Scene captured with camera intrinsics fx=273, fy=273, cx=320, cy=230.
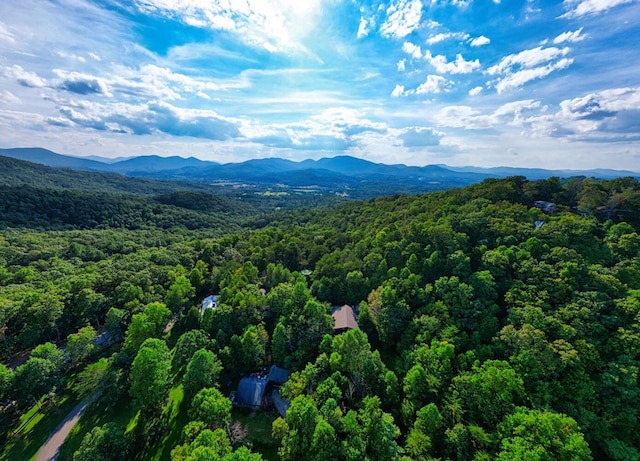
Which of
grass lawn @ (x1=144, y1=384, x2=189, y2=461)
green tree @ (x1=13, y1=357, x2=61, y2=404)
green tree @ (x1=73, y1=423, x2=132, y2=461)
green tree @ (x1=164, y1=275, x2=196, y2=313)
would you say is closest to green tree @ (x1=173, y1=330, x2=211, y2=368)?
grass lawn @ (x1=144, y1=384, x2=189, y2=461)

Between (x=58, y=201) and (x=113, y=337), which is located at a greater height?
(x=58, y=201)

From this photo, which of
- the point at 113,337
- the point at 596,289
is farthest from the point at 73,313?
the point at 596,289

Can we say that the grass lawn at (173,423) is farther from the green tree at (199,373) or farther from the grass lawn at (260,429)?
the grass lawn at (260,429)

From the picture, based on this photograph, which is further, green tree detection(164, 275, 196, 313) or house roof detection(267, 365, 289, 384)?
green tree detection(164, 275, 196, 313)

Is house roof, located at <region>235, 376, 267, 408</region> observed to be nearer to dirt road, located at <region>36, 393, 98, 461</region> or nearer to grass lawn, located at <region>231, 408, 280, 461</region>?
grass lawn, located at <region>231, 408, 280, 461</region>

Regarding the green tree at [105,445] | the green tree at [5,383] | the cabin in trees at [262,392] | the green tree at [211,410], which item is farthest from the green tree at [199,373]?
the green tree at [5,383]

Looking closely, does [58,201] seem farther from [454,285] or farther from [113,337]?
[454,285]
